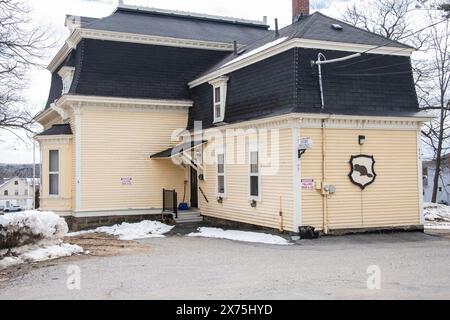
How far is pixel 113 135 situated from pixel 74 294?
43.7 feet

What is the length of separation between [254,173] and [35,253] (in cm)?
792

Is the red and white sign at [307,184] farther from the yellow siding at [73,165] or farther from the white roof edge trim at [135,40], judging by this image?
the white roof edge trim at [135,40]

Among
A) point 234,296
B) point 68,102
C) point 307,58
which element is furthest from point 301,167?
point 68,102

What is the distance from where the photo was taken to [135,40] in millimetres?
22312

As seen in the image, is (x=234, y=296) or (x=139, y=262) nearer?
(x=234, y=296)

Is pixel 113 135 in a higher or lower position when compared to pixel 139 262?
higher

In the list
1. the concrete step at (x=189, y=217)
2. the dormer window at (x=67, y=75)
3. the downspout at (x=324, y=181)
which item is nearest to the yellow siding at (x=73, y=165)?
the dormer window at (x=67, y=75)

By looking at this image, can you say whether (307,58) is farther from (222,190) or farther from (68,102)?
(68,102)

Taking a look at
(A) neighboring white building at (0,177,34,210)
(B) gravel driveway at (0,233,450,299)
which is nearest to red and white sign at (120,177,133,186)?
(B) gravel driveway at (0,233,450,299)

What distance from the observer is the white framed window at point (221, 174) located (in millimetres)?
19781

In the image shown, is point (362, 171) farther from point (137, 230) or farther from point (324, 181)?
point (137, 230)

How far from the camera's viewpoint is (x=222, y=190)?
20141 millimetres

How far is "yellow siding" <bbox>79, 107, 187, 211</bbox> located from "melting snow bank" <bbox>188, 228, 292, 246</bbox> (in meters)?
4.17

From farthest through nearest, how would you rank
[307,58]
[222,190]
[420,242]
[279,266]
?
[222,190], [307,58], [420,242], [279,266]
